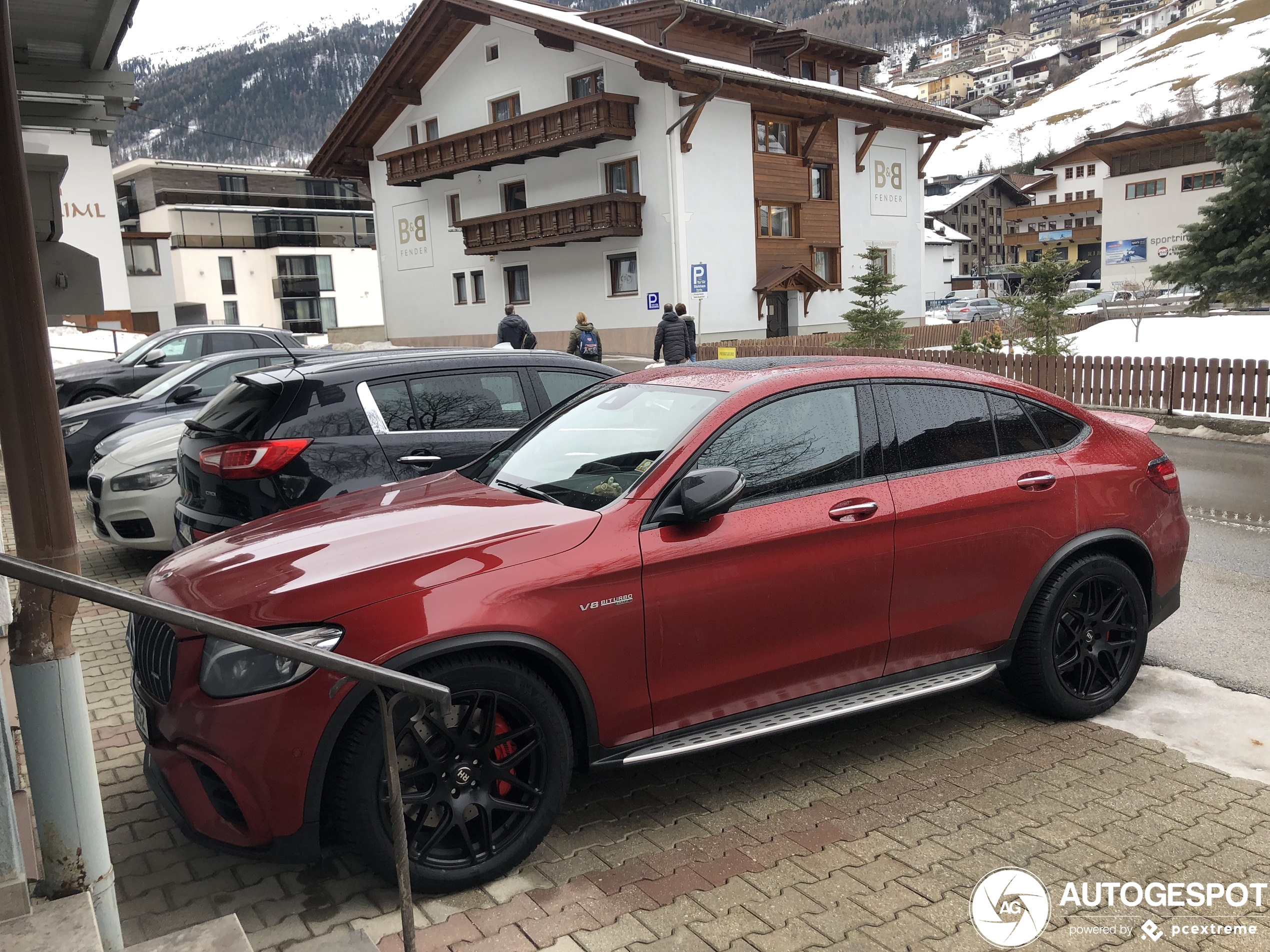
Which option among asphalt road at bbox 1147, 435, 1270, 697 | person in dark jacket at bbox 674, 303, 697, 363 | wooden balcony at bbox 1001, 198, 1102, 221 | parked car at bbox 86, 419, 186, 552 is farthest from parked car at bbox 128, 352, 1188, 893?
wooden balcony at bbox 1001, 198, 1102, 221

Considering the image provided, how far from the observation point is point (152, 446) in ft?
26.1

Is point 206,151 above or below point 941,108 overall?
above

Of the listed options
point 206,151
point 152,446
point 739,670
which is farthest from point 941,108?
point 206,151

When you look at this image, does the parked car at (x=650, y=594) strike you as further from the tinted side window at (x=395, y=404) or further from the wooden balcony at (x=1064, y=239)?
the wooden balcony at (x=1064, y=239)

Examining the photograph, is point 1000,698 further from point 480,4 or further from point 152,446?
point 480,4

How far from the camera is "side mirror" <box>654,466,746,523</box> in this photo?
11.7ft

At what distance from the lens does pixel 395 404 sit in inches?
240

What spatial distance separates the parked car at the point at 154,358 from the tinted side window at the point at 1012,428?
986cm

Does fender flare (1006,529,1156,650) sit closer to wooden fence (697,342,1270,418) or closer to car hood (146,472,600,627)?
car hood (146,472,600,627)

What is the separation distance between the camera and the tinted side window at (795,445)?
3938 millimetres

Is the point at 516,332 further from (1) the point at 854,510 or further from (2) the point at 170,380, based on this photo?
(1) the point at 854,510

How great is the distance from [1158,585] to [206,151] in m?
188

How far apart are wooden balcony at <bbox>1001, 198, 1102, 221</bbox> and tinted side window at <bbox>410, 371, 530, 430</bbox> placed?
100166mm

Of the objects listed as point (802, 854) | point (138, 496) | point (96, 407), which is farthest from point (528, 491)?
point (96, 407)
